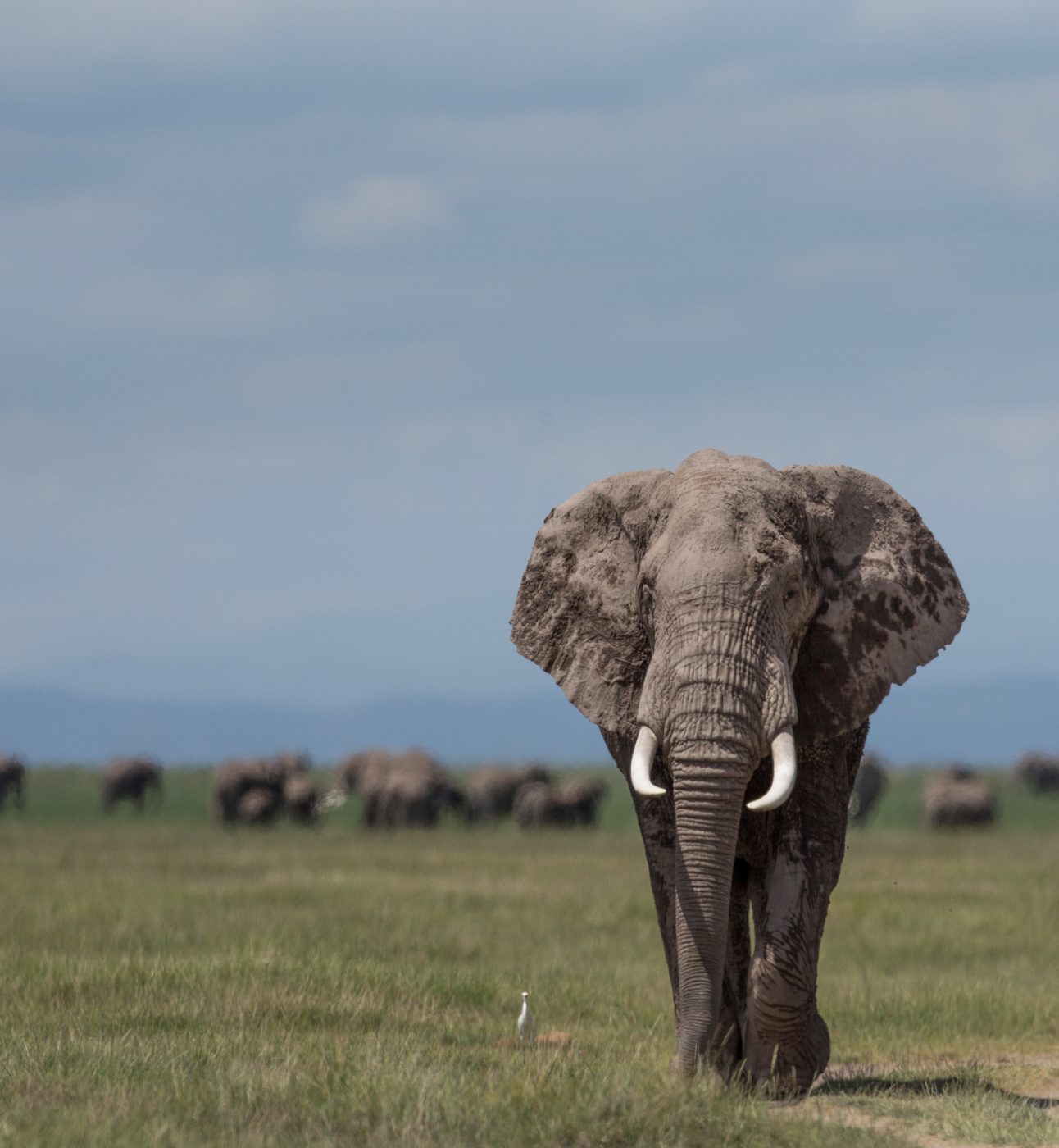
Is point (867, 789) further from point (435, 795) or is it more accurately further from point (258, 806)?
point (258, 806)

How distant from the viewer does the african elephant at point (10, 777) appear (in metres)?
74.0

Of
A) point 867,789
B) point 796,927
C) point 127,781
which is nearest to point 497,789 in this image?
point 867,789

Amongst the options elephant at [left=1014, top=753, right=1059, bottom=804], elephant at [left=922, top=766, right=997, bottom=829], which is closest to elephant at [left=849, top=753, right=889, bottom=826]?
elephant at [left=922, top=766, right=997, bottom=829]

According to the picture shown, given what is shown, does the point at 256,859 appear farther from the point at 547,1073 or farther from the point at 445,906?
the point at 547,1073

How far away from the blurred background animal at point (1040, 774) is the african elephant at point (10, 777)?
1697 inches

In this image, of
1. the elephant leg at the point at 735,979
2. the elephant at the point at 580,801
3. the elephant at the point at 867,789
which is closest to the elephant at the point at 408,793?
the elephant at the point at 580,801

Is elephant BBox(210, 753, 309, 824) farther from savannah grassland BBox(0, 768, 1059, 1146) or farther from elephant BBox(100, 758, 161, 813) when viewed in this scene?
savannah grassland BBox(0, 768, 1059, 1146)

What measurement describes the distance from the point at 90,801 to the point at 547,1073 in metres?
73.8

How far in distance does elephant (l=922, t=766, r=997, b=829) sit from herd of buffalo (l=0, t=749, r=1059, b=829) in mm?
25

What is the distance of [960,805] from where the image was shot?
6294 cm

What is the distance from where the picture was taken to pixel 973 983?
1838 cm

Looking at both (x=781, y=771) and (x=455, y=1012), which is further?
(x=455, y=1012)

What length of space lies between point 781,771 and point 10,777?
68194 millimetres

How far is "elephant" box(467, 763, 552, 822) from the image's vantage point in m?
69.9
